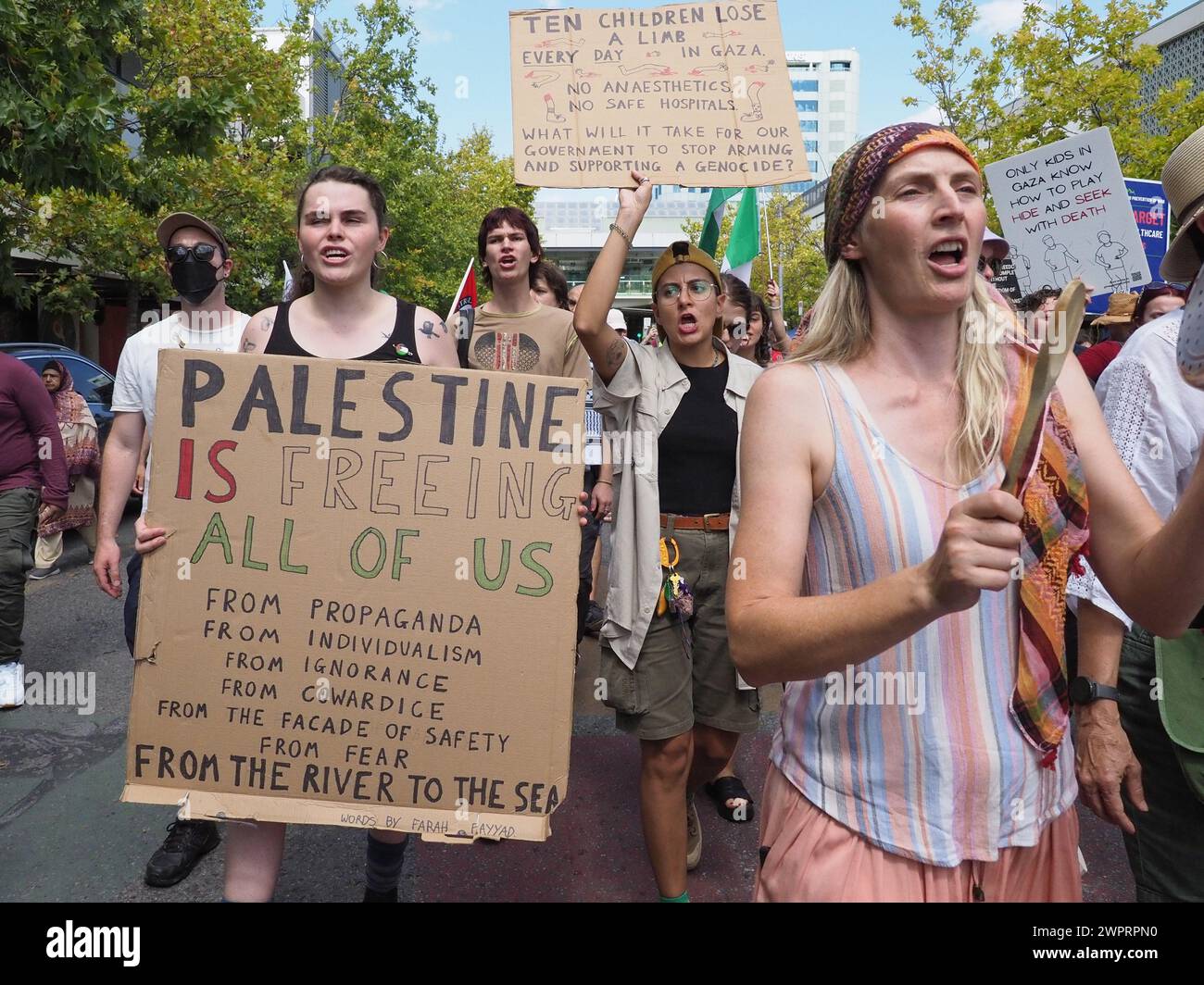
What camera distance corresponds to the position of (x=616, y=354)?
10.8 feet

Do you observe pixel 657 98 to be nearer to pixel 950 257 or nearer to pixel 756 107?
pixel 756 107

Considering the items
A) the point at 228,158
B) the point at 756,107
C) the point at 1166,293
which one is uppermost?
the point at 228,158

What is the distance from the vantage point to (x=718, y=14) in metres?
3.16

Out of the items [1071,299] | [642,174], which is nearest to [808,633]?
[1071,299]

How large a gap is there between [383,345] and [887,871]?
1.90 m

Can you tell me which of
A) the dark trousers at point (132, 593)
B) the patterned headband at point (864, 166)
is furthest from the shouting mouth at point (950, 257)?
the dark trousers at point (132, 593)

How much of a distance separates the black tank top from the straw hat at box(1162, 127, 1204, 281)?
1.85 meters

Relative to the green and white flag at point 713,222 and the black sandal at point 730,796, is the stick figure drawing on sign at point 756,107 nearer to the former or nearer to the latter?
the green and white flag at point 713,222

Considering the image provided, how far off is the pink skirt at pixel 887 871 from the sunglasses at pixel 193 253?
317cm

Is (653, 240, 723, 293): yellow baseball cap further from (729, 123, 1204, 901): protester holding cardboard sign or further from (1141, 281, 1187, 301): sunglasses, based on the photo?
(1141, 281, 1187, 301): sunglasses

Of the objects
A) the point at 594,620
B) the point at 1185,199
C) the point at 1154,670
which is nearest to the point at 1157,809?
the point at 1154,670

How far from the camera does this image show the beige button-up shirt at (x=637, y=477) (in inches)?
127

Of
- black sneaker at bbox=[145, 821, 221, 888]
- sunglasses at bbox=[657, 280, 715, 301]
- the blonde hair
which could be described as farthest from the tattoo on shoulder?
black sneaker at bbox=[145, 821, 221, 888]
